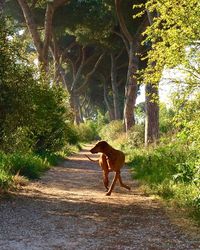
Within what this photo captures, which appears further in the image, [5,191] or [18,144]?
[18,144]

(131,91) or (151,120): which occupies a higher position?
(131,91)

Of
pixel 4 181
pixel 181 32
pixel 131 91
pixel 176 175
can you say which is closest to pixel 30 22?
pixel 131 91

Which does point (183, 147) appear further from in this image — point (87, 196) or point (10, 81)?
point (10, 81)

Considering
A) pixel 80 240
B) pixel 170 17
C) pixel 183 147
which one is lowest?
pixel 80 240

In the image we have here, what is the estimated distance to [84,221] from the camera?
7.13 m

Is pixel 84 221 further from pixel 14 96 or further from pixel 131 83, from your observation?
pixel 131 83

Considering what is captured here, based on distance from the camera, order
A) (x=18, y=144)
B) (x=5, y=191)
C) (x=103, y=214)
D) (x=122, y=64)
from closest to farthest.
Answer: (x=103, y=214) < (x=5, y=191) < (x=18, y=144) < (x=122, y=64)

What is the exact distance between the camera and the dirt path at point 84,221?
5.79m

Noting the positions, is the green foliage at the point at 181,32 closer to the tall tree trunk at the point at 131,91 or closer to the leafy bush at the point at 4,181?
the leafy bush at the point at 4,181

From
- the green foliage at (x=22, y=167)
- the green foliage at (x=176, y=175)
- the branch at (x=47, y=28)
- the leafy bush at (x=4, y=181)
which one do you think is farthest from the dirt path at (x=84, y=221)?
the branch at (x=47, y=28)

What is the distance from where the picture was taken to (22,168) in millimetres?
12148

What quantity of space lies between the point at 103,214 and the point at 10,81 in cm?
356

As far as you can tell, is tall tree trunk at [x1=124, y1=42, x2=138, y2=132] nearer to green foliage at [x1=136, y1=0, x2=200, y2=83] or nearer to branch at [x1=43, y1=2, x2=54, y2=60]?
branch at [x1=43, y1=2, x2=54, y2=60]

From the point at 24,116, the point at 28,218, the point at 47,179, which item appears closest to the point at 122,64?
the point at 47,179
